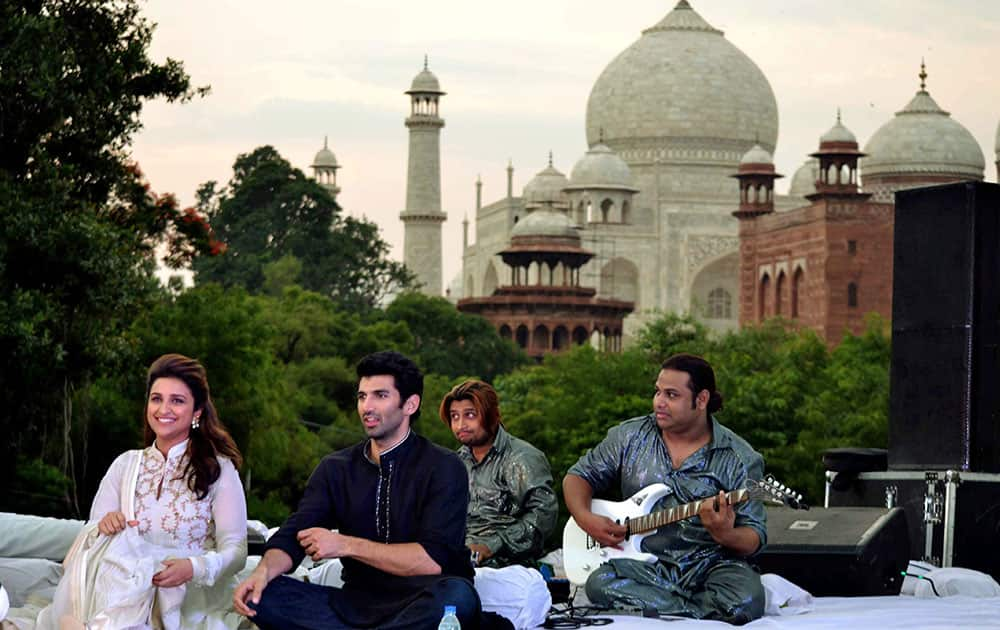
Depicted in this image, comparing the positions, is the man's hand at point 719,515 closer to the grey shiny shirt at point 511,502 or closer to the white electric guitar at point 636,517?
the white electric guitar at point 636,517

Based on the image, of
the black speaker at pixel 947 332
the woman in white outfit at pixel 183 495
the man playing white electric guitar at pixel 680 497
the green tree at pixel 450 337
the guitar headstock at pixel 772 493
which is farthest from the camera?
the green tree at pixel 450 337

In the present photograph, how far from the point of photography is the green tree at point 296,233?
186 ft

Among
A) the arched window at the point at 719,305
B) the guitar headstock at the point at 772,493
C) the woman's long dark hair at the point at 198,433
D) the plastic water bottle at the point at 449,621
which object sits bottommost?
the plastic water bottle at the point at 449,621

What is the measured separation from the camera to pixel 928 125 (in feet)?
198

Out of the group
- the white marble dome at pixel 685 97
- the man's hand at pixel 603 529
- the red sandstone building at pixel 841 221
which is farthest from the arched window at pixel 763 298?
the man's hand at pixel 603 529

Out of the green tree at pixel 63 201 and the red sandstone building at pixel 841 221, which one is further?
the red sandstone building at pixel 841 221

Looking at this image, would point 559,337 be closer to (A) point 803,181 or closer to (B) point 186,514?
(A) point 803,181

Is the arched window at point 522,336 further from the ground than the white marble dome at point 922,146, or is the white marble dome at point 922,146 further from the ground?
the white marble dome at point 922,146

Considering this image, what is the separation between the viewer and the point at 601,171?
6806 centimetres

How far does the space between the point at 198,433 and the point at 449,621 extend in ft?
3.57

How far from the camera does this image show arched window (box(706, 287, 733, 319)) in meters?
68.8

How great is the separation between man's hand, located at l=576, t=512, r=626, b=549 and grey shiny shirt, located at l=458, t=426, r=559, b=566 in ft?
1.57

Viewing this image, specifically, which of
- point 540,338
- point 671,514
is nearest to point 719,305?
point 540,338

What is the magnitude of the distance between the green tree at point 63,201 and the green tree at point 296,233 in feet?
119
